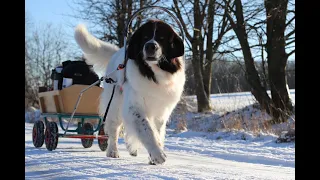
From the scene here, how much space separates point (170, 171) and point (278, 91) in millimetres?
9321

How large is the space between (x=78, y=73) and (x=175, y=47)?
98.9 inches

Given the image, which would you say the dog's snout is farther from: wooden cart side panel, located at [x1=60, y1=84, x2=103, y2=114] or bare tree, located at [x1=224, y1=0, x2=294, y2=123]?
bare tree, located at [x1=224, y1=0, x2=294, y2=123]

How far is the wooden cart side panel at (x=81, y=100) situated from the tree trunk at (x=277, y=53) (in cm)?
700

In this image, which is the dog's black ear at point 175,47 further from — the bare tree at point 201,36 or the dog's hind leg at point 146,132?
the bare tree at point 201,36

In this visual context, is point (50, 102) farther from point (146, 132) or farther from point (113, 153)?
point (146, 132)

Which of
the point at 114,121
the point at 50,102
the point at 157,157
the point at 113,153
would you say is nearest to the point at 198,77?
the point at 50,102

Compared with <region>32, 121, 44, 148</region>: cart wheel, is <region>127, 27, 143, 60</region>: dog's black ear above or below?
above

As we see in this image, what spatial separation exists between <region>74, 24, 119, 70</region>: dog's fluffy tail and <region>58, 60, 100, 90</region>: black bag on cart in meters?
0.12

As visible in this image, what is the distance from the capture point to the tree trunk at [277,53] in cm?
1227

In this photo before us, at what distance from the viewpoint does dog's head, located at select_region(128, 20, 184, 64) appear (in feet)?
14.4

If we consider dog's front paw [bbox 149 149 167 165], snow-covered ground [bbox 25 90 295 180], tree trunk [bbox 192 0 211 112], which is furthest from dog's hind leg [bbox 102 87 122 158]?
tree trunk [bbox 192 0 211 112]

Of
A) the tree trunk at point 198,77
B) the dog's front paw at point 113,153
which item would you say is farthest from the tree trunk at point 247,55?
Result: the dog's front paw at point 113,153

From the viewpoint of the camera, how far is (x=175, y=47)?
478cm
